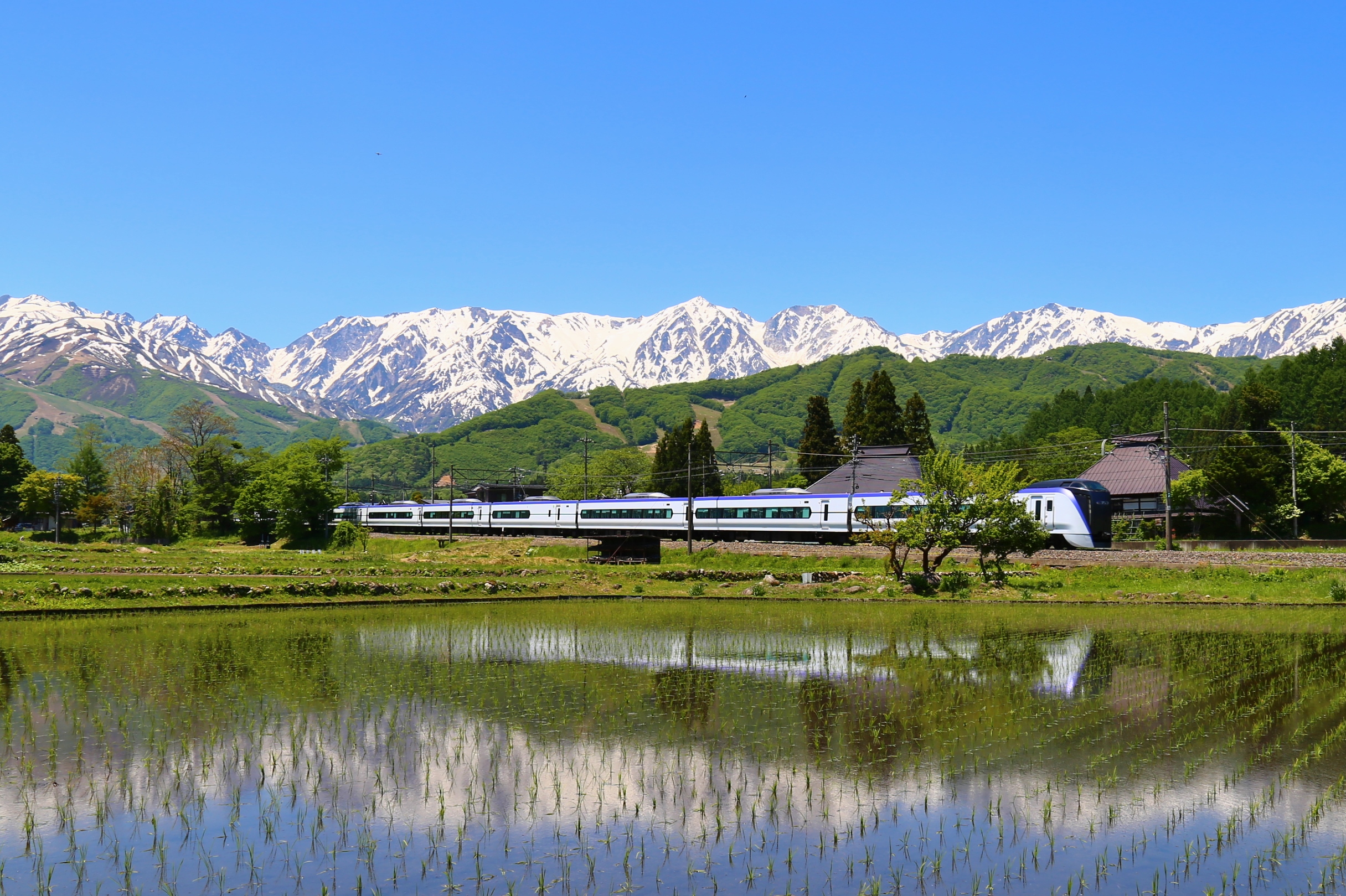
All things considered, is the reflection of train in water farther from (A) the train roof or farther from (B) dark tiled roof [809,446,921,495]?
(B) dark tiled roof [809,446,921,495]

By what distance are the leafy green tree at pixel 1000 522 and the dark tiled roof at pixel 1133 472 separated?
2717 centimetres

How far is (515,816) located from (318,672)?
1055cm

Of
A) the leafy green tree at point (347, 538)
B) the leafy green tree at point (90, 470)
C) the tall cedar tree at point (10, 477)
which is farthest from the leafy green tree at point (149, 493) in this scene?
the leafy green tree at point (347, 538)

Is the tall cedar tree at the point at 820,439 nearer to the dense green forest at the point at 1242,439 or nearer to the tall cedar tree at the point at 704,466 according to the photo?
the tall cedar tree at the point at 704,466

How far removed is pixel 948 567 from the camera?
4903cm

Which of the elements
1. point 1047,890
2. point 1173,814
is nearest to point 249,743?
point 1047,890

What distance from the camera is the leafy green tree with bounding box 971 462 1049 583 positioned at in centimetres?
4244

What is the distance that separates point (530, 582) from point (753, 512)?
2586 centimetres

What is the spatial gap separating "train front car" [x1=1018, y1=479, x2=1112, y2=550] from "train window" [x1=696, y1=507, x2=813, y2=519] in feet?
49.3

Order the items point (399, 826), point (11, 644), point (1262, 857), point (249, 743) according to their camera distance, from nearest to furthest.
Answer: point (1262, 857)
point (399, 826)
point (249, 743)
point (11, 644)

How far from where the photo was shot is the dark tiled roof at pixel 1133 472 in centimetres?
7000

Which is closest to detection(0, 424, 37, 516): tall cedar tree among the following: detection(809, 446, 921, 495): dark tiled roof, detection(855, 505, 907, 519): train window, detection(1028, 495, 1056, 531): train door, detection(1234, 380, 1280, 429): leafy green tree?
detection(809, 446, 921, 495): dark tiled roof

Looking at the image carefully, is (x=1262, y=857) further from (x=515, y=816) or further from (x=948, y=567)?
(x=948, y=567)

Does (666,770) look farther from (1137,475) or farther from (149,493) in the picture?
(149,493)
